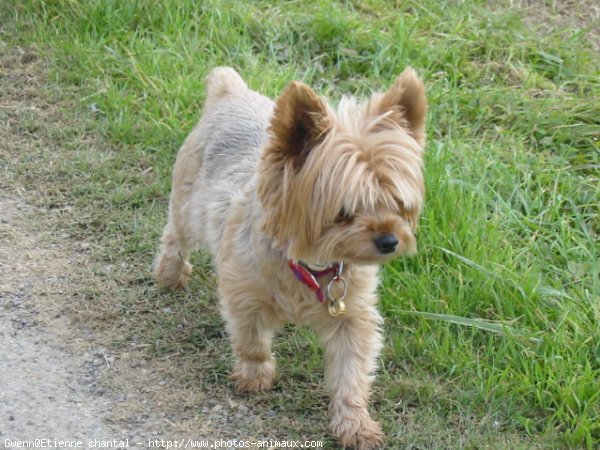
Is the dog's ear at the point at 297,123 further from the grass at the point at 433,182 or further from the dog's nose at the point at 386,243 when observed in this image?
the grass at the point at 433,182

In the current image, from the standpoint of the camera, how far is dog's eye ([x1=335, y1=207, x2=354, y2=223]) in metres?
3.61

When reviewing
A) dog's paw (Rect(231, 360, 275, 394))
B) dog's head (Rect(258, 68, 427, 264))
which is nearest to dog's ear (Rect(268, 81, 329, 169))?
dog's head (Rect(258, 68, 427, 264))

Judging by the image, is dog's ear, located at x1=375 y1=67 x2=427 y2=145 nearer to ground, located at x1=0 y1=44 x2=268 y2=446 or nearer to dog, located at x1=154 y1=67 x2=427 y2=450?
dog, located at x1=154 y1=67 x2=427 y2=450

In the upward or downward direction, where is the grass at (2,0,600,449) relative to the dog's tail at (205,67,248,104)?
downward

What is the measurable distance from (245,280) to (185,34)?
3.40m

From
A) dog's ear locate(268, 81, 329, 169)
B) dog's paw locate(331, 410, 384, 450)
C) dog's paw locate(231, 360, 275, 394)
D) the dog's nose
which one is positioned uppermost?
dog's ear locate(268, 81, 329, 169)

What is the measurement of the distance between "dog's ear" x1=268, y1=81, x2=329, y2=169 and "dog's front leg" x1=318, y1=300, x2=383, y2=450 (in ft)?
2.39

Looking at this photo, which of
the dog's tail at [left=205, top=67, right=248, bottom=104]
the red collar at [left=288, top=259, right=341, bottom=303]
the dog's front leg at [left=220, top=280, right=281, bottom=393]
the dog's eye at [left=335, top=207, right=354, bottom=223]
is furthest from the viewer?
the dog's tail at [left=205, top=67, right=248, bottom=104]

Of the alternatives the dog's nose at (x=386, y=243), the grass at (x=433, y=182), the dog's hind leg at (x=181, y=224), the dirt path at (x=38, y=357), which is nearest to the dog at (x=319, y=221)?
the dog's nose at (x=386, y=243)

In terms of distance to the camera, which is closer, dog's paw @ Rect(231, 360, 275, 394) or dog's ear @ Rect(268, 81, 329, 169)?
dog's ear @ Rect(268, 81, 329, 169)

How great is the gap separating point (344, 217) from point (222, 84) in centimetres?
166

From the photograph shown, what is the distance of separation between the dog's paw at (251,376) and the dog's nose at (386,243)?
37.1 inches

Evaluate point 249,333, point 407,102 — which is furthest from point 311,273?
point 407,102

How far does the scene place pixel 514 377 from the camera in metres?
4.25
